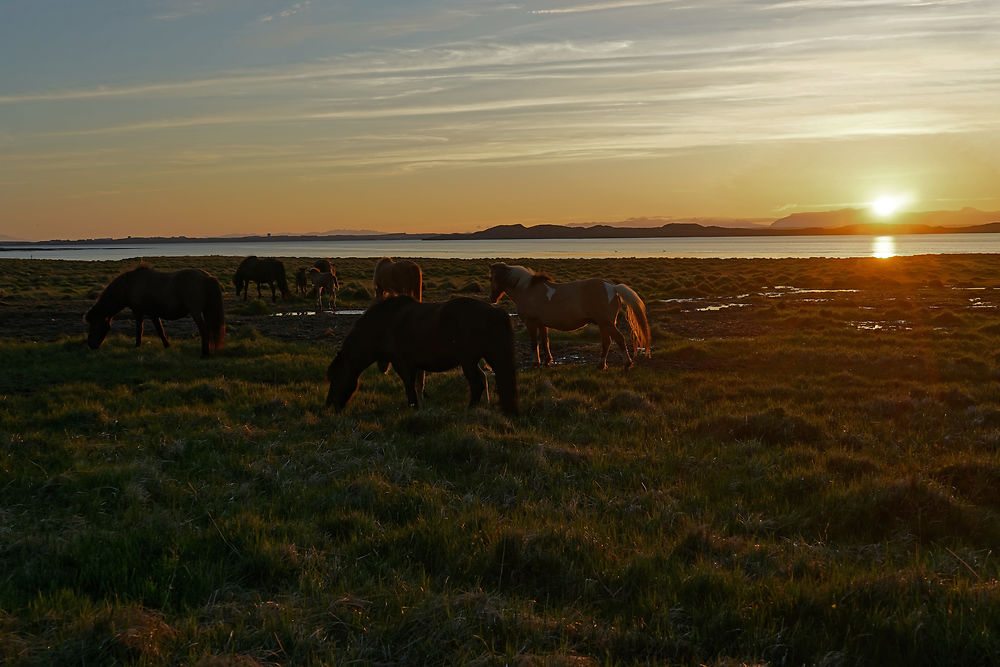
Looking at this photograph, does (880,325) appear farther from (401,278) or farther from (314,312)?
(314,312)

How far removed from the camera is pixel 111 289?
15.4 meters

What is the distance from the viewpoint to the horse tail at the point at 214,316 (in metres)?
14.8

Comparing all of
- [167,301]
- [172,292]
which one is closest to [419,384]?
[172,292]

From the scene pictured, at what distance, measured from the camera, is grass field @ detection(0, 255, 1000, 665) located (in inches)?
149

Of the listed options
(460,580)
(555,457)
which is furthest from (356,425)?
(460,580)

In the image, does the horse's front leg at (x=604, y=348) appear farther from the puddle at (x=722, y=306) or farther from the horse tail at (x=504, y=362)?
the puddle at (x=722, y=306)

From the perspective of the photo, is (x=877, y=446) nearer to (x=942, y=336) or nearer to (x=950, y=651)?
(x=950, y=651)

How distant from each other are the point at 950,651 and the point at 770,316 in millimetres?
21872

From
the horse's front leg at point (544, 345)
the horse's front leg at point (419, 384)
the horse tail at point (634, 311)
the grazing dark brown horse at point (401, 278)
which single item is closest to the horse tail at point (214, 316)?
the horse's front leg at point (419, 384)

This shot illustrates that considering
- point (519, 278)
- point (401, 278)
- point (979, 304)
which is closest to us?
point (519, 278)

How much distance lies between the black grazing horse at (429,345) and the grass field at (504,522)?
1.83 feet

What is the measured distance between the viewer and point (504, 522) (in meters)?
5.44

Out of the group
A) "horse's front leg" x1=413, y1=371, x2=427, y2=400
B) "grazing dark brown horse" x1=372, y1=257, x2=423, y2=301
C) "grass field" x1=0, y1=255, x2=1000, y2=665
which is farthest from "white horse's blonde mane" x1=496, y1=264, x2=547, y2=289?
"grazing dark brown horse" x1=372, y1=257, x2=423, y2=301

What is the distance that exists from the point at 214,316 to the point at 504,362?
868 centimetres
